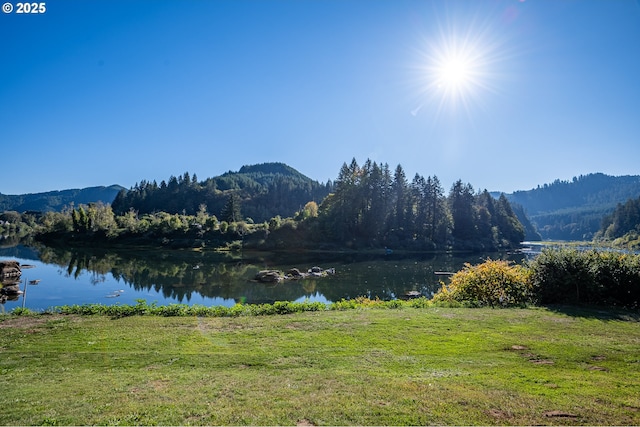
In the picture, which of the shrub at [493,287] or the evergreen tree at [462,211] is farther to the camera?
the evergreen tree at [462,211]

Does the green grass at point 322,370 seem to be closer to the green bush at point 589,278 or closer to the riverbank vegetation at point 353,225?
the green bush at point 589,278

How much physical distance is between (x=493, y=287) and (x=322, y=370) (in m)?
14.9

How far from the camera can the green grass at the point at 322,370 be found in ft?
22.2

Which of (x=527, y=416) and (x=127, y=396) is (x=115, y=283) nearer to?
(x=127, y=396)

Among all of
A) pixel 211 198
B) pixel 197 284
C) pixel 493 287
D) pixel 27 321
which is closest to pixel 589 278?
pixel 493 287

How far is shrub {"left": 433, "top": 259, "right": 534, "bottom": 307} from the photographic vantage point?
1958cm

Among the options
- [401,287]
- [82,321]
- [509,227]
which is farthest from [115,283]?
[509,227]

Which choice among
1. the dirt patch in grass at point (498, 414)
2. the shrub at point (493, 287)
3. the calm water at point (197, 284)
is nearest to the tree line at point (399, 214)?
the calm water at point (197, 284)

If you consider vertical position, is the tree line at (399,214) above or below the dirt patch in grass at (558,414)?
above

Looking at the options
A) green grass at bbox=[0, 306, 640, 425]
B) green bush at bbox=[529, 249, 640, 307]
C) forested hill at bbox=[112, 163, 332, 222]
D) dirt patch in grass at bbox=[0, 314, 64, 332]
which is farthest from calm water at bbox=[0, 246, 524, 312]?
forested hill at bbox=[112, 163, 332, 222]

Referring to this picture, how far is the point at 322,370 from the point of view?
921 cm

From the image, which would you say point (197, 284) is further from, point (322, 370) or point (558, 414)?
point (558, 414)

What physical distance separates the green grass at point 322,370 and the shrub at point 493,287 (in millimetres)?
4053

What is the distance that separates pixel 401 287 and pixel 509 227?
96006mm
